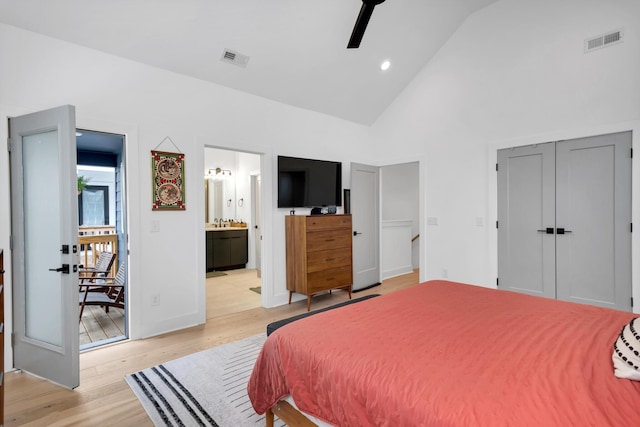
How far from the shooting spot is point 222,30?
3021 mm

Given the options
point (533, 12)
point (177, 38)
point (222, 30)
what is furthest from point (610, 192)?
point (177, 38)

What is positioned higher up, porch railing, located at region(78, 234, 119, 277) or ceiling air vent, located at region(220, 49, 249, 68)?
ceiling air vent, located at region(220, 49, 249, 68)

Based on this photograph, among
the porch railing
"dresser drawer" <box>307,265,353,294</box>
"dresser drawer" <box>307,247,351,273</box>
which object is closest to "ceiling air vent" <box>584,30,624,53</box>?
"dresser drawer" <box>307,247,351,273</box>

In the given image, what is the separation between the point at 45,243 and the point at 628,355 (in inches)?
135

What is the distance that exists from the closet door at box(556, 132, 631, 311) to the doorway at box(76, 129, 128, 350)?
14.8 ft

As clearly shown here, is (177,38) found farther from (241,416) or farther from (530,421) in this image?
(530,421)

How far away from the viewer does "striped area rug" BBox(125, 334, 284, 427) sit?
75.1 inches

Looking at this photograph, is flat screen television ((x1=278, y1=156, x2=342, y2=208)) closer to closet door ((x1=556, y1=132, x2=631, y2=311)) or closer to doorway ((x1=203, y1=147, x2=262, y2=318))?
doorway ((x1=203, y1=147, x2=262, y2=318))

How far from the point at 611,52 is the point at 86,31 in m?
4.80

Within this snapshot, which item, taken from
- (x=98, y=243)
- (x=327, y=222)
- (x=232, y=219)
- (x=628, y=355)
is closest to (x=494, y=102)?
(x=327, y=222)

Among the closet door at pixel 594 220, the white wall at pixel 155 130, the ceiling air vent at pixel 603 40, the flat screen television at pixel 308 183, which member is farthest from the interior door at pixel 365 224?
the ceiling air vent at pixel 603 40

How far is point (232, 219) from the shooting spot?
7.20m

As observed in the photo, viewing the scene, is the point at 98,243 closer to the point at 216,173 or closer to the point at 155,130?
the point at 155,130

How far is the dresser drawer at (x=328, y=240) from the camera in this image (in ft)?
13.3
